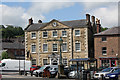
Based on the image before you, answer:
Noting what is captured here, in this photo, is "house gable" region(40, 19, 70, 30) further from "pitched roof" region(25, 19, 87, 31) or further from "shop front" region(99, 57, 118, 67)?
"shop front" region(99, 57, 118, 67)

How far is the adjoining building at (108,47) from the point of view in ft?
157

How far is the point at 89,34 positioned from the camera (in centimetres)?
5178

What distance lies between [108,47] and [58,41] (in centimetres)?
1087

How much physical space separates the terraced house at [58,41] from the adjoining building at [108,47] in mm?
2395

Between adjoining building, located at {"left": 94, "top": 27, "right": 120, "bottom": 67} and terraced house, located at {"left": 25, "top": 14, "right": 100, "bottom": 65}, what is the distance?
7.86 feet

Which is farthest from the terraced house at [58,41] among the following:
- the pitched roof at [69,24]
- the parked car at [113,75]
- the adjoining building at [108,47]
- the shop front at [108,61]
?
the parked car at [113,75]

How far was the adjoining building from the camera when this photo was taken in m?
47.8

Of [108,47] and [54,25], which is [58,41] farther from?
[108,47]

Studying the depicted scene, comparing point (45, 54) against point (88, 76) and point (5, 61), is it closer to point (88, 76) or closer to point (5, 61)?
point (5, 61)

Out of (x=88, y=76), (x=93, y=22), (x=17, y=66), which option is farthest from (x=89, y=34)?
(x=88, y=76)

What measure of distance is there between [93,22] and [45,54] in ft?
46.0

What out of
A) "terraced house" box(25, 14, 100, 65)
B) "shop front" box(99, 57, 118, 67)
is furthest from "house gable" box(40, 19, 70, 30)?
"shop front" box(99, 57, 118, 67)

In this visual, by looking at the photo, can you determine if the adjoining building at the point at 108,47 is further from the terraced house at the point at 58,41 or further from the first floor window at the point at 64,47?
the first floor window at the point at 64,47

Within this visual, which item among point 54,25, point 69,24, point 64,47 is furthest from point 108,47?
point 54,25
